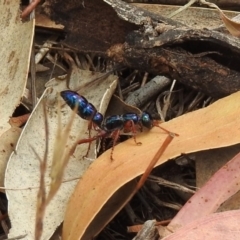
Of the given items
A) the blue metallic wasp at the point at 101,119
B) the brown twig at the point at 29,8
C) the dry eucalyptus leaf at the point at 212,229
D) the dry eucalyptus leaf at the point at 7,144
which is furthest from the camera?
the brown twig at the point at 29,8

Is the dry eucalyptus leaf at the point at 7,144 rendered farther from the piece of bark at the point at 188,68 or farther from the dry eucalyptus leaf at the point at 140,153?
the piece of bark at the point at 188,68

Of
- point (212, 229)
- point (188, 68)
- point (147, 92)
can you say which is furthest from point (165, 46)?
point (212, 229)

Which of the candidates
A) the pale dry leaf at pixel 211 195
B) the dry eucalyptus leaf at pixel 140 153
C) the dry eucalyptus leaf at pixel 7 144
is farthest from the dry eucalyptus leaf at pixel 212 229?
the dry eucalyptus leaf at pixel 7 144

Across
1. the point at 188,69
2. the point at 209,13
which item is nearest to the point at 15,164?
the point at 188,69

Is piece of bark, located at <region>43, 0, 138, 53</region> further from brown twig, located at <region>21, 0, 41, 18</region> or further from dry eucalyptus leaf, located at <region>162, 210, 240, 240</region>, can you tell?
dry eucalyptus leaf, located at <region>162, 210, 240, 240</region>

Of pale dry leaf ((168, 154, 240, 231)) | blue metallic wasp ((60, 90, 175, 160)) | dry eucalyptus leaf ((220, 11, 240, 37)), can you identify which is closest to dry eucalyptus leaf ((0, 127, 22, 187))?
blue metallic wasp ((60, 90, 175, 160))

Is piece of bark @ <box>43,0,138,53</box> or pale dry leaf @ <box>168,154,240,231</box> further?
piece of bark @ <box>43,0,138,53</box>

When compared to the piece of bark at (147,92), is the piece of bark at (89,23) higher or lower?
higher
